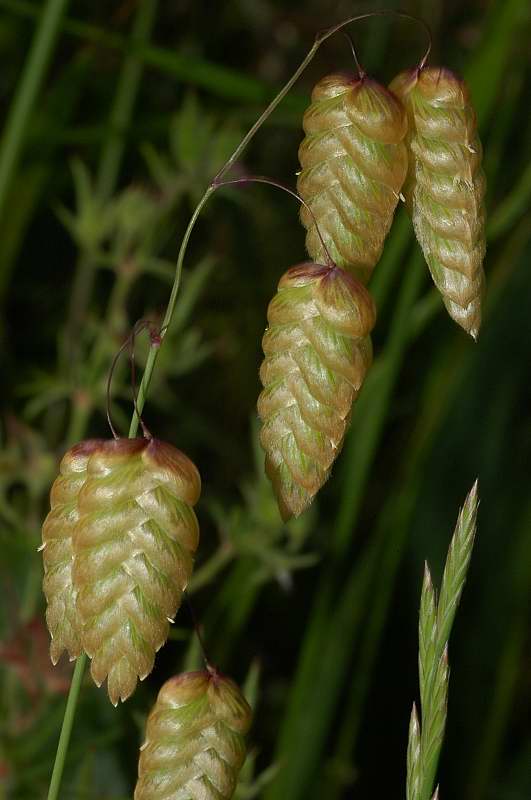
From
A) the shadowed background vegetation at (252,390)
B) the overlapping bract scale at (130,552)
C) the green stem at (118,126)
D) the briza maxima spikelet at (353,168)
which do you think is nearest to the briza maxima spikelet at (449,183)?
the briza maxima spikelet at (353,168)

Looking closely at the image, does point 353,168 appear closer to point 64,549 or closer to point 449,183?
point 449,183

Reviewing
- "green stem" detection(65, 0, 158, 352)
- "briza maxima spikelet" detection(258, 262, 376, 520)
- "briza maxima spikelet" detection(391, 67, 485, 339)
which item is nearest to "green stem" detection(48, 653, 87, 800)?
"briza maxima spikelet" detection(258, 262, 376, 520)

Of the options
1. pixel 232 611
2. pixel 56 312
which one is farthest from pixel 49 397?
pixel 56 312

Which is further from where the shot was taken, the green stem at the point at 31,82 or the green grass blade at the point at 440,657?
the green stem at the point at 31,82

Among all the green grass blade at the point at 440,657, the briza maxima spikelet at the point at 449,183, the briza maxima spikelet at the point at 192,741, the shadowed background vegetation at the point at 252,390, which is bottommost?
the shadowed background vegetation at the point at 252,390

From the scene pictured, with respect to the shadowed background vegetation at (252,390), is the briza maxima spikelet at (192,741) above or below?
above

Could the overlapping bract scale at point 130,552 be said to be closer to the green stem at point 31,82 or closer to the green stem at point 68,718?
the green stem at point 68,718

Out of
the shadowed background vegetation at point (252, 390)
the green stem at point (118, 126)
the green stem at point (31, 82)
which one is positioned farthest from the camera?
the green stem at point (118, 126)
